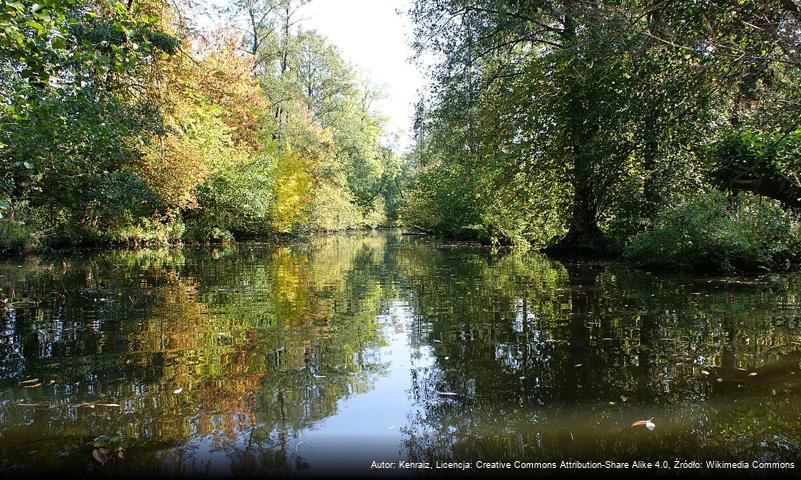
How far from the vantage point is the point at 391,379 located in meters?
4.69

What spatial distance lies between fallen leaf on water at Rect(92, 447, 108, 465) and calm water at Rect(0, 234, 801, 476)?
1.3 inches

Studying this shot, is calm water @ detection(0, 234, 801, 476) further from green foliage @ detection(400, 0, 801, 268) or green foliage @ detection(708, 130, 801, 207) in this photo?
green foliage @ detection(400, 0, 801, 268)

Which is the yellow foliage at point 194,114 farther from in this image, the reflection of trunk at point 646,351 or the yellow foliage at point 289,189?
the reflection of trunk at point 646,351

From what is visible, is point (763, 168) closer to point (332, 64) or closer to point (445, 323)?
point (445, 323)

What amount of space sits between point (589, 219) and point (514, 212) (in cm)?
375

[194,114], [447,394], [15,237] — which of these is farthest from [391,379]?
[194,114]

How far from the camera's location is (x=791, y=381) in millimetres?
4297

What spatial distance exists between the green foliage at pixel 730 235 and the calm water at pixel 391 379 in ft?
8.05

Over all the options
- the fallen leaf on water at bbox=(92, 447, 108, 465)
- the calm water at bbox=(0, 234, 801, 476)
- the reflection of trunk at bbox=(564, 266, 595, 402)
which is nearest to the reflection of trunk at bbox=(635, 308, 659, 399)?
the calm water at bbox=(0, 234, 801, 476)

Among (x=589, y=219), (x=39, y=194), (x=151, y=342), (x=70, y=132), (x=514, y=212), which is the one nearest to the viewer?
(x=151, y=342)

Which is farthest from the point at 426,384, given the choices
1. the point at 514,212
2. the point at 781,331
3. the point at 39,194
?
the point at 514,212

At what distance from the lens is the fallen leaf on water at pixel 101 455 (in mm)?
3042

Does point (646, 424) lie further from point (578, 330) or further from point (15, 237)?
point (15, 237)

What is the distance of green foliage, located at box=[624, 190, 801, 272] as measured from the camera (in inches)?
454
